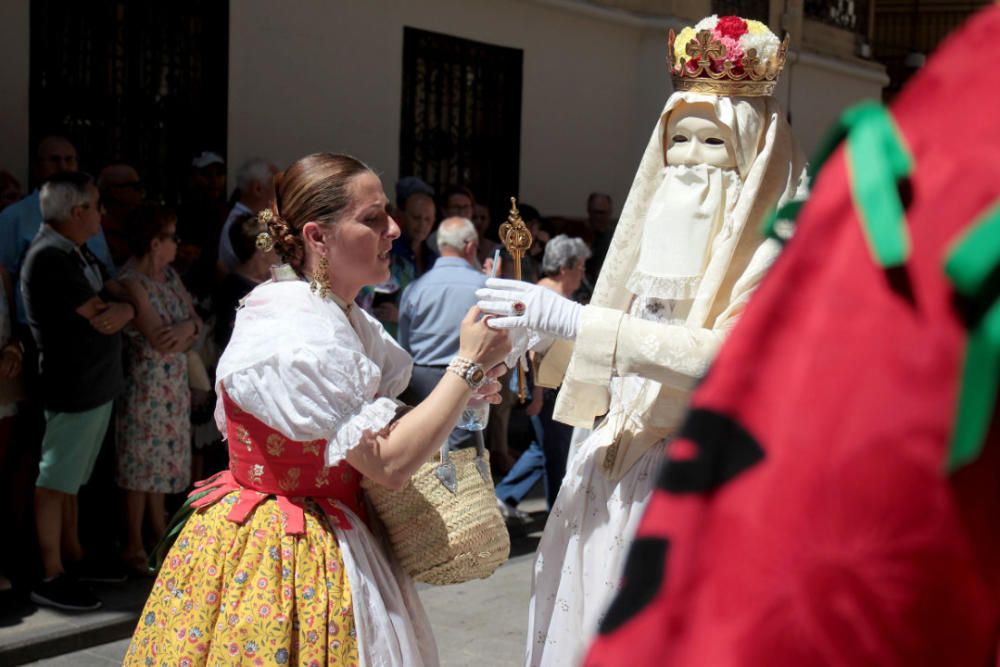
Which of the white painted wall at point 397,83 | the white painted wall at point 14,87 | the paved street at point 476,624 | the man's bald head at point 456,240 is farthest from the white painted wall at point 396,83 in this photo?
the paved street at point 476,624

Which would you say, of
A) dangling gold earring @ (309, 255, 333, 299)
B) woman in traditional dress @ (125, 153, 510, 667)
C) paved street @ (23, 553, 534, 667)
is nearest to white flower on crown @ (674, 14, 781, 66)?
→ woman in traditional dress @ (125, 153, 510, 667)

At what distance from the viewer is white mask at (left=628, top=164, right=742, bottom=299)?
2.70 m

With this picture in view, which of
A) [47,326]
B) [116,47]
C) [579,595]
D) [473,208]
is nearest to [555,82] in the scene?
[473,208]

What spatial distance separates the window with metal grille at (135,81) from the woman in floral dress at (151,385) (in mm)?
2331

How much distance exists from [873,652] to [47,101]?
7.50 metres

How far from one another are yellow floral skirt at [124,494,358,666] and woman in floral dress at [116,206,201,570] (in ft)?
10.2

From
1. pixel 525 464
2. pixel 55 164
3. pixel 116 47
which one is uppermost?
pixel 116 47

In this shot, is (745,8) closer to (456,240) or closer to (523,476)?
(523,476)

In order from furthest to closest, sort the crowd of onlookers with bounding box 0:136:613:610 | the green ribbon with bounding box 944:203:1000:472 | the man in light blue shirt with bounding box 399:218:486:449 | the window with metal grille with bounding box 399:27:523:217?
the window with metal grille with bounding box 399:27:523:217 → the man in light blue shirt with bounding box 399:218:486:449 → the crowd of onlookers with bounding box 0:136:613:610 → the green ribbon with bounding box 944:203:1000:472

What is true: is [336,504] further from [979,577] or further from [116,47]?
[116,47]

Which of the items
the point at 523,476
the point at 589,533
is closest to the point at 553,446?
→ the point at 523,476

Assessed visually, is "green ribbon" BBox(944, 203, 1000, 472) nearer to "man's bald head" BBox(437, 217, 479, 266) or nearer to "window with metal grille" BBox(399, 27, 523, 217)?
"man's bald head" BBox(437, 217, 479, 266)

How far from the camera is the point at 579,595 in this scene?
→ 2752 millimetres

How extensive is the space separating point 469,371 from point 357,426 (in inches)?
9.8
